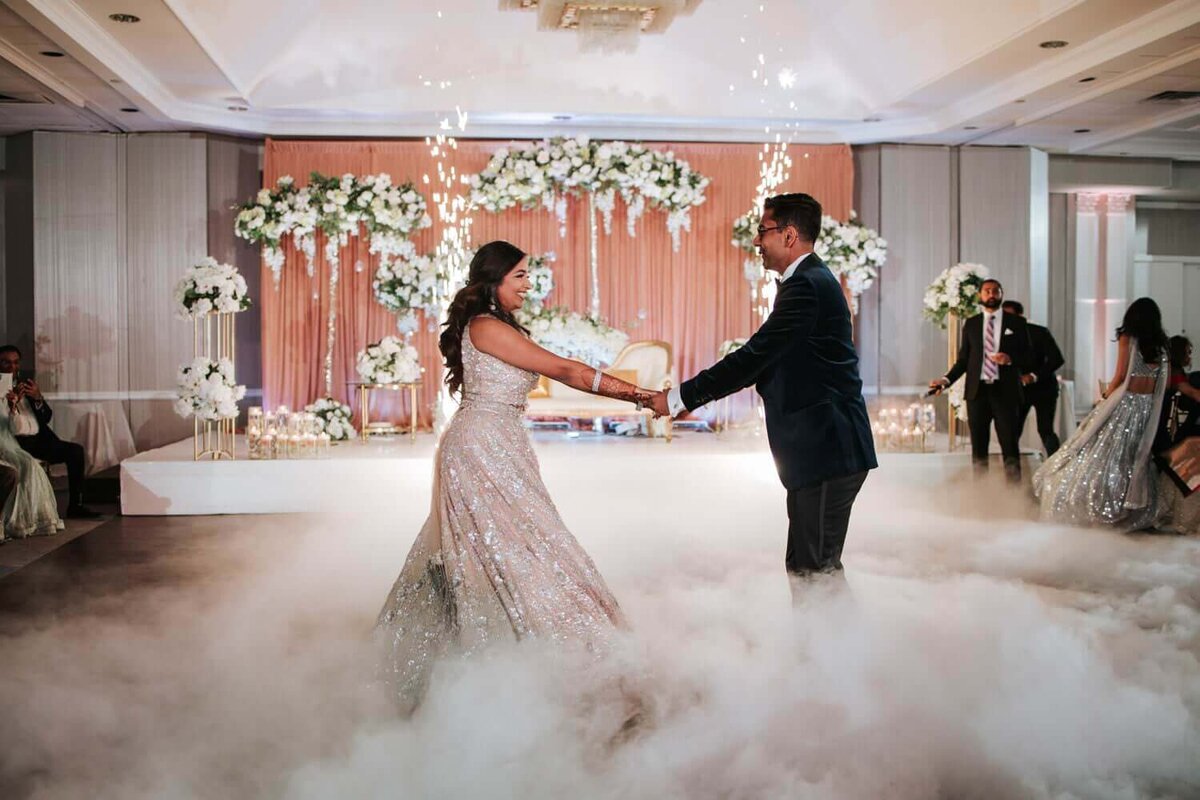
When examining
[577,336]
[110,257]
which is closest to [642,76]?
[577,336]

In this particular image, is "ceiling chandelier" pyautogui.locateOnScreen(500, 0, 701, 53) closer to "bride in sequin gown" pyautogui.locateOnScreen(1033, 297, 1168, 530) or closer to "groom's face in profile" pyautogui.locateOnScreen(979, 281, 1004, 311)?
"groom's face in profile" pyautogui.locateOnScreen(979, 281, 1004, 311)

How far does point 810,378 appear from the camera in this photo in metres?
3.97

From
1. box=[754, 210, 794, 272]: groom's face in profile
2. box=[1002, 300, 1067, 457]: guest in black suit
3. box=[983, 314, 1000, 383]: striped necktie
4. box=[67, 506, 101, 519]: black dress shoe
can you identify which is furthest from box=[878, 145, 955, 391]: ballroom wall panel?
→ box=[754, 210, 794, 272]: groom's face in profile

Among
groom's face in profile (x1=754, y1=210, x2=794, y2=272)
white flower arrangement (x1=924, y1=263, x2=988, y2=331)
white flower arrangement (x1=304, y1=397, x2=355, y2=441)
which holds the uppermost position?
white flower arrangement (x1=924, y1=263, x2=988, y2=331)

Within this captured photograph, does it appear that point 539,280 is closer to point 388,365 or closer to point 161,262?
point 388,365

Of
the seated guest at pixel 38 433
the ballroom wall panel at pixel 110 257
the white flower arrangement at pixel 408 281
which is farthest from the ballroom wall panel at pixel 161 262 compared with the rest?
the seated guest at pixel 38 433

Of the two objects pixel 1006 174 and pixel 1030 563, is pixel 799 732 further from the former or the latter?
pixel 1006 174

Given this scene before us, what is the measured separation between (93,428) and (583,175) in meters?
5.24

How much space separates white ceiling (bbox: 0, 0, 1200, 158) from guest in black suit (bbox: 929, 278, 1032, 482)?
2016 millimetres

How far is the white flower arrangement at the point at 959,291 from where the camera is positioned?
9.71 meters

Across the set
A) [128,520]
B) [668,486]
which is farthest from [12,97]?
[668,486]

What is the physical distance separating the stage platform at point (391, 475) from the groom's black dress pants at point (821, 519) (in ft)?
14.7

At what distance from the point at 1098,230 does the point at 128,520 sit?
38.2 feet

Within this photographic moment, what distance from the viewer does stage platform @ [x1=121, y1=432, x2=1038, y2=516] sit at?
818 cm
